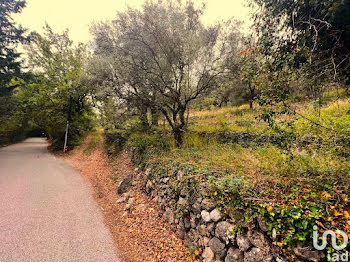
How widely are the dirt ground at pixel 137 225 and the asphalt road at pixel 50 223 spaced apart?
0.97 ft

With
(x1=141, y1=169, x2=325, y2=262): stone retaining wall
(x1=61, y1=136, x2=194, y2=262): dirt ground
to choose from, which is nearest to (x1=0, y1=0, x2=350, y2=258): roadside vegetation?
(x1=141, y1=169, x2=325, y2=262): stone retaining wall

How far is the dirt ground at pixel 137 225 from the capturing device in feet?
11.3

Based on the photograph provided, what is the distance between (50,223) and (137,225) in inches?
92.6

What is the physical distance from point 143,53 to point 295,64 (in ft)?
16.4

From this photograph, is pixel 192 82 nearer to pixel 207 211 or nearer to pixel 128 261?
pixel 207 211

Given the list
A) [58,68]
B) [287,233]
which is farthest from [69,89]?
[287,233]

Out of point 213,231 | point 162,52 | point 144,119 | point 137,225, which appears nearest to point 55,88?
point 144,119

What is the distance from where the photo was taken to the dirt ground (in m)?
3.45

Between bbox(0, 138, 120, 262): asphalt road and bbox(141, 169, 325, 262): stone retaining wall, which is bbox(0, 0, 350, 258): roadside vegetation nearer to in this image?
bbox(141, 169, 325, 262): stone retaining wall

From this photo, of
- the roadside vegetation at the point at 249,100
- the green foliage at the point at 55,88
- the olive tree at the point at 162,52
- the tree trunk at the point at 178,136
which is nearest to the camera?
the roadside vegetation at the point at 249,100

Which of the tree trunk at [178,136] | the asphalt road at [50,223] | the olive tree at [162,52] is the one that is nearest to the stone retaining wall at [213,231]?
the asphalt road at [50,223]

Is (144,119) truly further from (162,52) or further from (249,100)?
(249,100)

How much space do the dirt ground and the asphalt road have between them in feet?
0.97

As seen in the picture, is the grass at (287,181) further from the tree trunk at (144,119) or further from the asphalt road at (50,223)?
the tree trunk at (144,119)
